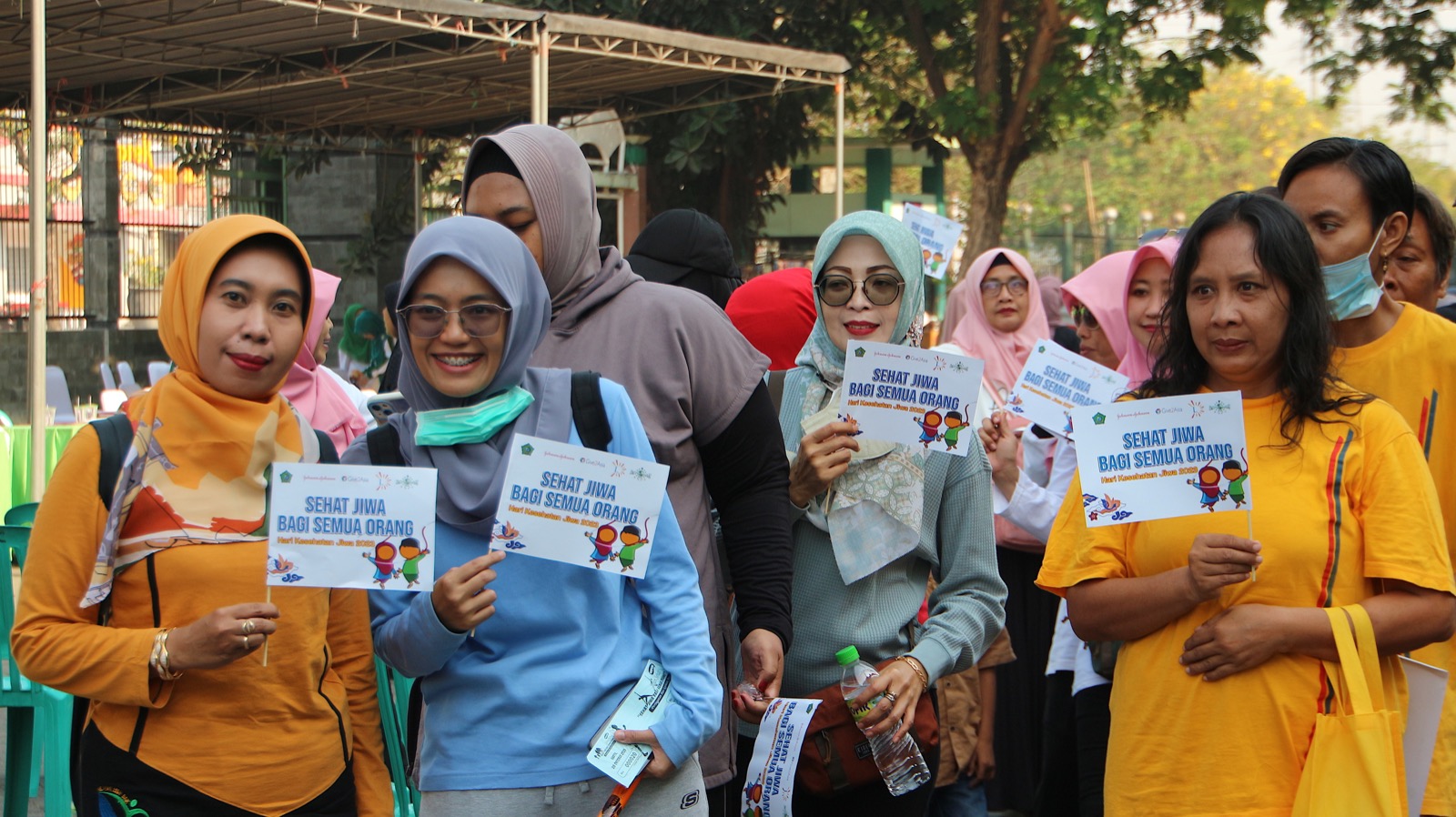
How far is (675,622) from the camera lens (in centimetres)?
247

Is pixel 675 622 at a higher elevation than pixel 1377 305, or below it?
below

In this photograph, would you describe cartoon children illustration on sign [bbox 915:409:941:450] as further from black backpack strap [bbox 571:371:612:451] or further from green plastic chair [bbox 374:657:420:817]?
Result: green plastic chair [bbox 374:657:420:817]

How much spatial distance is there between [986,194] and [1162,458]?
15.8 m

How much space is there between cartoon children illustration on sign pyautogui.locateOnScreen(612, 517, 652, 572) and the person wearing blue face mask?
1.56 m

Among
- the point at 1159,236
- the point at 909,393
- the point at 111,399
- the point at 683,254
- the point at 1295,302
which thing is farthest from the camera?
the point at 111,399

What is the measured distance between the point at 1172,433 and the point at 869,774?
0.96 metres

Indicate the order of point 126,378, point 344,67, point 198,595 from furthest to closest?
point 126,378 < point 344,67 < point 198,595

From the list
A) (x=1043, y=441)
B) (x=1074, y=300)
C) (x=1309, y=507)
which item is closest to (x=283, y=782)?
(x=1309, y=507)

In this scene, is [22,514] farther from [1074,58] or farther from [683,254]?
[1074,58]

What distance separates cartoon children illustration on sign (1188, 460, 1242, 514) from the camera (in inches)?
100.0

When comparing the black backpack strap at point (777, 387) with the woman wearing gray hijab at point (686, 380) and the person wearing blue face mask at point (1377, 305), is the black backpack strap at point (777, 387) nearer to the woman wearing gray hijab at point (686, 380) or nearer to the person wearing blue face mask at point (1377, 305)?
the woman wearing gray hijab at point (686, 380)

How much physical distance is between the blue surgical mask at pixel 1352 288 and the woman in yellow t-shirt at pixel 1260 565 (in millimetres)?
474

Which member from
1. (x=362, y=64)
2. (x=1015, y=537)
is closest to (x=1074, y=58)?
(x=362, y=64)

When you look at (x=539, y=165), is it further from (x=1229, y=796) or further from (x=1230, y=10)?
(x=1230, y=10)
